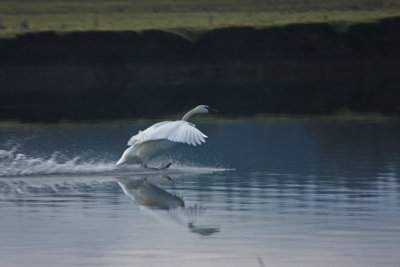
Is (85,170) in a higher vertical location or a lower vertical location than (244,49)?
lower

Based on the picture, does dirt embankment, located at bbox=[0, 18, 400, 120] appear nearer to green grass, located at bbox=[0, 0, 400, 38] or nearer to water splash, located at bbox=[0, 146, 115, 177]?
green grass, located at bbox=[0, 0, 400, 38]

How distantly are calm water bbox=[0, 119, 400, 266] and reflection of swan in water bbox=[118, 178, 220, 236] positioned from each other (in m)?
0.02

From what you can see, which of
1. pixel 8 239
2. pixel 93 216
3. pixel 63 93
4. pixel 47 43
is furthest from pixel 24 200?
pixel 47 43

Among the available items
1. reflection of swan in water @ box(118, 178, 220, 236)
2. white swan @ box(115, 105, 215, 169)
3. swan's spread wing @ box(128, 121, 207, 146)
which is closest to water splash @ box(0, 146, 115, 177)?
white swan @ box(115, 105, 215, 169)

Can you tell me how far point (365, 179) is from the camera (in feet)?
62.8

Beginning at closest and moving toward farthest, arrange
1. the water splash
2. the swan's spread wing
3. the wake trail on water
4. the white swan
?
the swan's spread wing
the white swan
the wake trail on water
the water splash

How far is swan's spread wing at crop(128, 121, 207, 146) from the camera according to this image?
1927 cm

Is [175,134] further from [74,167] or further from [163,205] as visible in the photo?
[163,205]

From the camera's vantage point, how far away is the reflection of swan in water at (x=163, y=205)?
49.5 ft

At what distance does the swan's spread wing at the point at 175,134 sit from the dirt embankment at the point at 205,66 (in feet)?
61.7

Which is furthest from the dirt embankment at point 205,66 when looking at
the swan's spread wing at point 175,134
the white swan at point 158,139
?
the swan's spread wing at point 175,134

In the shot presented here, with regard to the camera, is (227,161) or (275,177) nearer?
(275,177)

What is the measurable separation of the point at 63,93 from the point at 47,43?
970 centimetres

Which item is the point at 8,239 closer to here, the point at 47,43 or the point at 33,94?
the point at 33,94
